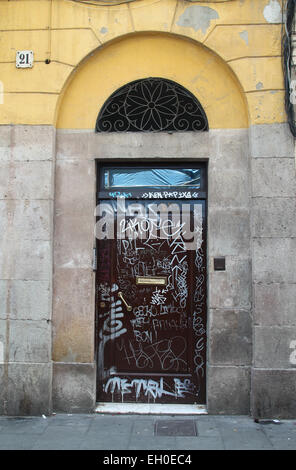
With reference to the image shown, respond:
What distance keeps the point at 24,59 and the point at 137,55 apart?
59.6 inches

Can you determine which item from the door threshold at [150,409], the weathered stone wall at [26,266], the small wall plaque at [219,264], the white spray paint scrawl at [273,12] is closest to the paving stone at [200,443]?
the door threshold at [150,409]

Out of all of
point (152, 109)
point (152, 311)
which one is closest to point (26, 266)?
point (152, 311)

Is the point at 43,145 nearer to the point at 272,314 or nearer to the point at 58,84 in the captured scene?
the point at 58,84

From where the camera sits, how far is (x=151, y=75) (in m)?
6.13

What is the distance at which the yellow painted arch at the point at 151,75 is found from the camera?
238 inches

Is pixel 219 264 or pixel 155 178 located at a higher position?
pixel 155 178

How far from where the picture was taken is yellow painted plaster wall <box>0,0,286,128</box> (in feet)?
19.2

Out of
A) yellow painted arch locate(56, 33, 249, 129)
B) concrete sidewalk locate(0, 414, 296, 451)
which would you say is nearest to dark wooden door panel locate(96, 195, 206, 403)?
concrete sidewalk locate(0, 414, 296, 451)

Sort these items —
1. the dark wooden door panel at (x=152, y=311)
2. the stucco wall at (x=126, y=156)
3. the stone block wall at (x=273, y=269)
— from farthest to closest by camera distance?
the dark wooden door panel at (x=152, y=311), the stucco wall at (x=126, y=156), the stone block wall at (x=273, y=269)

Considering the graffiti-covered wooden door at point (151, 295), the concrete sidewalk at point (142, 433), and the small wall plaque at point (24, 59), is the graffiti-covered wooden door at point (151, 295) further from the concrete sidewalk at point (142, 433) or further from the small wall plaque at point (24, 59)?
the small wall plaque at point (24, 59)

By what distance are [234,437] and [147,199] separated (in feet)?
10.1

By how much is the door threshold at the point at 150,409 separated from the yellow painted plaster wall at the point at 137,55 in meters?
3.70

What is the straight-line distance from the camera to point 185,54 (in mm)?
6109

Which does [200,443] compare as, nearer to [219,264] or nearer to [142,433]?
[142,433]
